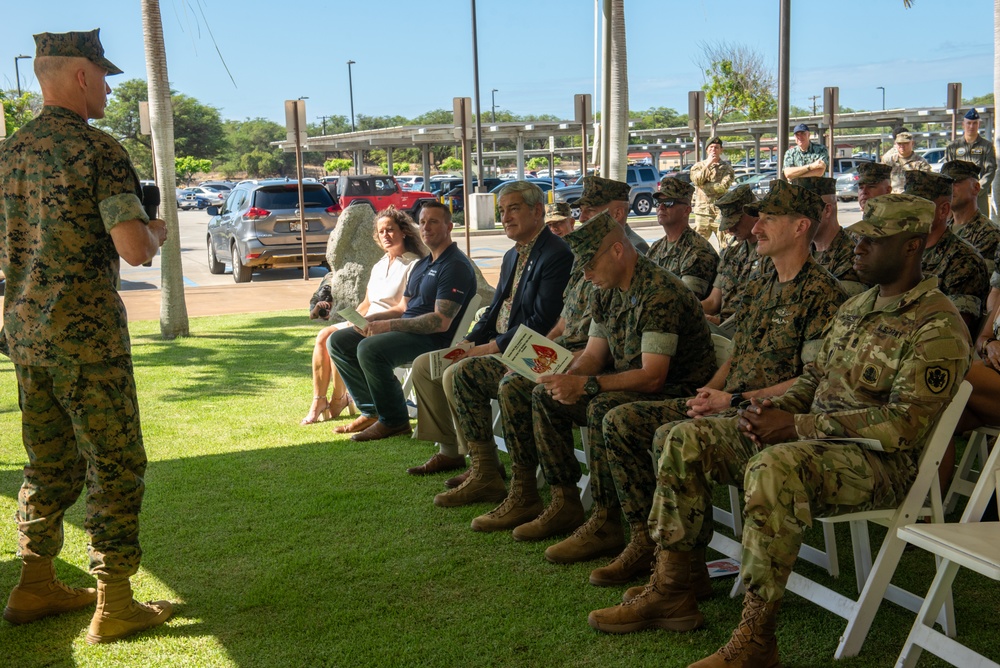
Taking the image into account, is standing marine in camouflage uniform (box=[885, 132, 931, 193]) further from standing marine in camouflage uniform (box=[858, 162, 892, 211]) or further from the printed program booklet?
the printed program booklet

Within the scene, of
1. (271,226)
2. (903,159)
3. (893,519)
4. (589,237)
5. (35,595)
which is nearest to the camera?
(893,519)

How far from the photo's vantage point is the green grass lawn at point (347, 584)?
3352mm

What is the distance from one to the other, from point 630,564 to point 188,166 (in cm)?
7380

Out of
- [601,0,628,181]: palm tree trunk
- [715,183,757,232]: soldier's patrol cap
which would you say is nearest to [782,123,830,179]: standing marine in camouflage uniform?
[601,0,628,181]: palm tree trunk

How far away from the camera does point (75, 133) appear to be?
333 cm

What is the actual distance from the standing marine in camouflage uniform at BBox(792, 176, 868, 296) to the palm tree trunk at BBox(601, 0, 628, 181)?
5931 millimetres

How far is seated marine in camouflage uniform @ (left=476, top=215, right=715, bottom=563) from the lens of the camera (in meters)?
4.03

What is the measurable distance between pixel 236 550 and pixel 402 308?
239 cm

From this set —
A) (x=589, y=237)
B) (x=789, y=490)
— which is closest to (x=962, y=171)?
(x=589, y=237)

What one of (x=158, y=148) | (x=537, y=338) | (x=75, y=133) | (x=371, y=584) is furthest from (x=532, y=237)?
(x=158, y=148)

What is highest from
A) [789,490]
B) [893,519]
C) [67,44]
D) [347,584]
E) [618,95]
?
[618,95]

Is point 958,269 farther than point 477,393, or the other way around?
point 477,393

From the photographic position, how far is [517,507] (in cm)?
460

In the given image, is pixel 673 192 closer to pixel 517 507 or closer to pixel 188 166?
pixel 517 507
